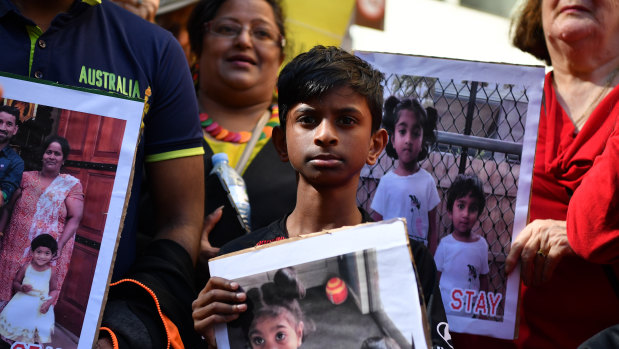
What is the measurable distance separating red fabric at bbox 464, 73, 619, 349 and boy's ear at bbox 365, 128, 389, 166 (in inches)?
19.5

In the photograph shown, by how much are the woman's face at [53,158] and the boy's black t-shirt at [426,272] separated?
0.55 m

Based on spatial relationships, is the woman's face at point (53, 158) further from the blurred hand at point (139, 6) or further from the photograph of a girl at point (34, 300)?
the blurred hand at point (139, 6)

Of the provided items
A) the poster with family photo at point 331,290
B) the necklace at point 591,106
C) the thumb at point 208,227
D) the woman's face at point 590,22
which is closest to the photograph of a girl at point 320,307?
the poster with family photo at point 331,290

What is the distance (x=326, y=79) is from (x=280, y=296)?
0.69 m

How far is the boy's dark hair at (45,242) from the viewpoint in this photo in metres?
1.58

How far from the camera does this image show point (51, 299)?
5.15 ft

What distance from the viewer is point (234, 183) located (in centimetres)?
248

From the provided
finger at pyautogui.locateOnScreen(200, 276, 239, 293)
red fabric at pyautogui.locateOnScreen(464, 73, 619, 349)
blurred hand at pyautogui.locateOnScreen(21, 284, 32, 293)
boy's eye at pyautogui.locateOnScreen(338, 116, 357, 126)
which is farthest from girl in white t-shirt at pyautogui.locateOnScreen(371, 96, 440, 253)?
blurred hand at pyautogui.locateOnScreen(21, 284, 32, 293)

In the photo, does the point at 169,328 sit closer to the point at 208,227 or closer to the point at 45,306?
the point at 45,306

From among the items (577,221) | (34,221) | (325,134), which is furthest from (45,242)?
(577,221)

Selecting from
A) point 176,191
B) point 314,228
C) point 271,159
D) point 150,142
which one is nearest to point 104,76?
point 150,142

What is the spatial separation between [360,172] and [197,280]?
657 millimetres

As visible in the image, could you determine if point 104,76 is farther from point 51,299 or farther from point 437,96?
point 437,96

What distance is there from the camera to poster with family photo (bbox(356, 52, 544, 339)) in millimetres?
2016
